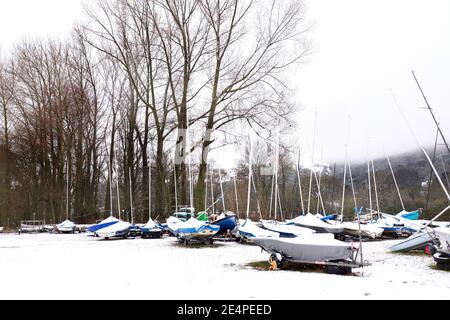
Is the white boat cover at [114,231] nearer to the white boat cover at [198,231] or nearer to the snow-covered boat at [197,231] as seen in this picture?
the snow-covered boat at [197,231]

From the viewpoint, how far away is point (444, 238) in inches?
387

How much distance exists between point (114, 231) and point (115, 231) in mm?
62

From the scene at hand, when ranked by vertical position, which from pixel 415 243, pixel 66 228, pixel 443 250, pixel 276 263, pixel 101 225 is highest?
pixel 101 225

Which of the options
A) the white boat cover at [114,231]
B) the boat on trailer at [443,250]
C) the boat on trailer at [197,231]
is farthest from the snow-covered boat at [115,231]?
the boat on trailer at [443,250]

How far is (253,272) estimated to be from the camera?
32.7 feet

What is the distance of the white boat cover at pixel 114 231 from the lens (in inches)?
846

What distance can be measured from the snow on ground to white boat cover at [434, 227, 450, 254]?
1.83 ft

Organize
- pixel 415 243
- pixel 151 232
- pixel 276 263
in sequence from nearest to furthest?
1. pixel 276 263
2. pixel 415 243
3. pixel 151 232

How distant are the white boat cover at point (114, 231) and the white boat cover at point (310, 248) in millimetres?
12331

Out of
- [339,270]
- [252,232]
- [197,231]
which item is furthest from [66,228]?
[339,270]

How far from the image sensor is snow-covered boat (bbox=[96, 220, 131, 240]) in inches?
846

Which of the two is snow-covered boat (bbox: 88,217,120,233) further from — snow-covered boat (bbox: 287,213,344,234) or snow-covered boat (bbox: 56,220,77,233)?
snow-covered boat (bbox: 287,213,344,234)

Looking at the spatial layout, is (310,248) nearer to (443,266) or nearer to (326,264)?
(326,264)

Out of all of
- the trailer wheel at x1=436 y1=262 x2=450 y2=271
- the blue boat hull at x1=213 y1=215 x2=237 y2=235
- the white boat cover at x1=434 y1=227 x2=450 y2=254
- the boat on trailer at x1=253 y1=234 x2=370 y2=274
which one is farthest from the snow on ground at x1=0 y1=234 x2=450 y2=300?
the blue boat hull at x1=213 y1=215 x2=237 y2=235
